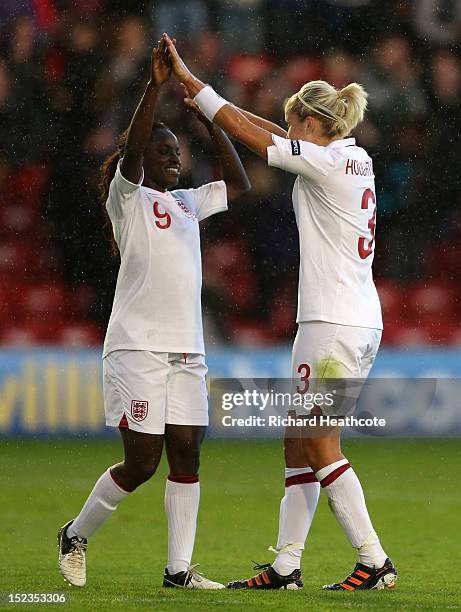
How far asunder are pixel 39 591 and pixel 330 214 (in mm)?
1580

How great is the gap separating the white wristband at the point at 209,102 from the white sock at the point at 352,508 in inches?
48.3

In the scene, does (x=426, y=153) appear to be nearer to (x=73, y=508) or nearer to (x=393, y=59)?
(x=393, y=59)

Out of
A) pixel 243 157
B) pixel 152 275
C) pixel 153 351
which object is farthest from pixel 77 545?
pixel 243 157

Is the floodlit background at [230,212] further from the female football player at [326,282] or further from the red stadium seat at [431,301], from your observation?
the female football player at [326,282]

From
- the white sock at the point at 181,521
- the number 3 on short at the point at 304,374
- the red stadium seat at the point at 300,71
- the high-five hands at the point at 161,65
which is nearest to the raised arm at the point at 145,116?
the high-five hands at the point at 161,65

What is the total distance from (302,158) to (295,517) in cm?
122

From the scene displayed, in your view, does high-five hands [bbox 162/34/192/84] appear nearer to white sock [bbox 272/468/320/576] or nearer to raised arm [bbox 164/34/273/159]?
raised arm [bbox 164/34/273/159]

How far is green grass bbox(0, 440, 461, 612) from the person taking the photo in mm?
3814

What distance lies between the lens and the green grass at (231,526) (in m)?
3.81

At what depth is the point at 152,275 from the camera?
→ 412 centimetres

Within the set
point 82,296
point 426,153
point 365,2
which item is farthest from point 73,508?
point 365,2

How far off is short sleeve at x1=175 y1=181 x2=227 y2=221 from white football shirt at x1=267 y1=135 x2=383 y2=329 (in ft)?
1.53

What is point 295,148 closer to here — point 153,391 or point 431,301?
point 153,391

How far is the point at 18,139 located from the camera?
11109 mm
